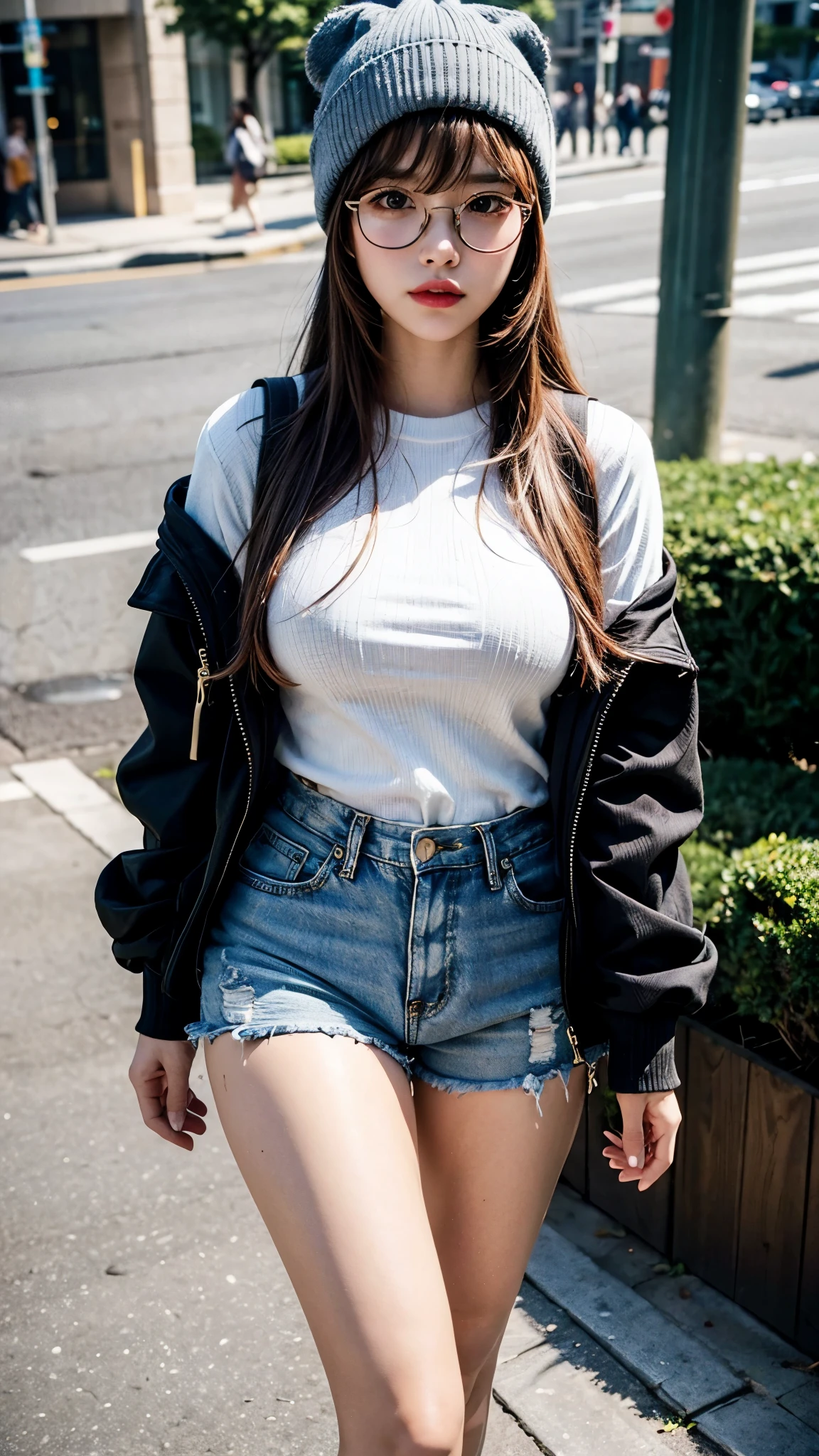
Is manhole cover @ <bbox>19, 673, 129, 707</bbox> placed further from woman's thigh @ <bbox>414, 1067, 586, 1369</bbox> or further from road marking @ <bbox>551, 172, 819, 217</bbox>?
road marking @ <bbox>551, 172, 819, 217</bbox>

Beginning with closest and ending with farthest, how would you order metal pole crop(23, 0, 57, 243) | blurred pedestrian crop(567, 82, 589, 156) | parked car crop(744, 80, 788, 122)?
metal pole crop(23, 0, 57, 243) → blurred pedestrian crop(567, 82, 589, 156) → parked car crop(744, 80, 788, 122)

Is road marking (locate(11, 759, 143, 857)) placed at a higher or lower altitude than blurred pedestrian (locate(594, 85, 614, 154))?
lower

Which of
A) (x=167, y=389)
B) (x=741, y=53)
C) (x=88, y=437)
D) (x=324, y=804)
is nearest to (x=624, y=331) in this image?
(x=167, y=389)

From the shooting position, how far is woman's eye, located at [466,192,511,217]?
6.59ft

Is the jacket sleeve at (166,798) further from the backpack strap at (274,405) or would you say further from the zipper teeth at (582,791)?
the zipper teeth at (582,791)

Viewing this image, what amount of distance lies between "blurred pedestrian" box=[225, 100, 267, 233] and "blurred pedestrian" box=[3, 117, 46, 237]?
3.29 meters

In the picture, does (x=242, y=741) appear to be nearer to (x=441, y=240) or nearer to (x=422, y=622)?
(x=422, y=622)

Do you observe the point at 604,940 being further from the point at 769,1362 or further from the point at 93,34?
the point at 93,34

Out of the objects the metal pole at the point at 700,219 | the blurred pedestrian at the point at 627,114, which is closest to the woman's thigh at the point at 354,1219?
the metal pole at the point at 700,219

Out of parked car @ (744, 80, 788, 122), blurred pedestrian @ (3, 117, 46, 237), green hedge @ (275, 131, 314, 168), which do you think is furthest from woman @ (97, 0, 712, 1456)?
parked car @ (744, 80, 788, 122)

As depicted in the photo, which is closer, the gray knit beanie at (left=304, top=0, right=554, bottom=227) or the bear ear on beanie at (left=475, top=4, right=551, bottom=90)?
the gray knit beanie at (left=304, top=0, right=554, bottom=227)

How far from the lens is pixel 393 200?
2.01 metres

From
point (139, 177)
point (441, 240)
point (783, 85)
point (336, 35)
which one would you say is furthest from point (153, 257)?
point (441, 240)

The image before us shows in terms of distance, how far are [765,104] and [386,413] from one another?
36.8 meters
